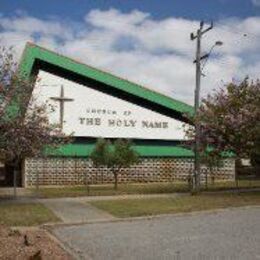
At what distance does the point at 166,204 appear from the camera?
25.3 m

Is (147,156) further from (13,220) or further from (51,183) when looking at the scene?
(13,220)

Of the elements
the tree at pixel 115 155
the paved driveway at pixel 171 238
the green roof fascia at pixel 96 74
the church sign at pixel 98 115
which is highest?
the green roof fascia at pixel 96 74

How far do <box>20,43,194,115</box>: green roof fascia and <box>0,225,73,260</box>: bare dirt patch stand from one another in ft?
84.7

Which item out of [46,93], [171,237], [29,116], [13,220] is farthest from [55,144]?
[46,93]

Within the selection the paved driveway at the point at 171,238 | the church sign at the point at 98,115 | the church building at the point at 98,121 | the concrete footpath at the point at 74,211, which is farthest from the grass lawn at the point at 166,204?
the church sign at the point at 98,115

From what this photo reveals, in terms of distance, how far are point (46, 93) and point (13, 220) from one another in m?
23.1

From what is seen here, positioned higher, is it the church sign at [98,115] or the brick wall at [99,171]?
the church sign at [98,115]

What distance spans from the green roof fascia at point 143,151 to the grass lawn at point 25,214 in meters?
16.6

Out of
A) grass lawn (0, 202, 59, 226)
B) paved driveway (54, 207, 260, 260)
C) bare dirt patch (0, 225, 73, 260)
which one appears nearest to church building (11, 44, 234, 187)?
grass lawn (0, 202, 59, 226)

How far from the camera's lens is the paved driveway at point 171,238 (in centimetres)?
1348

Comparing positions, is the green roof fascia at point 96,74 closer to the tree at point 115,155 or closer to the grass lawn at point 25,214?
the tree at point 115,155

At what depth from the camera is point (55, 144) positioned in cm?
2761

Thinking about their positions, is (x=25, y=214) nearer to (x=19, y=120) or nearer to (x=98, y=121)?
(x=19, y=120)

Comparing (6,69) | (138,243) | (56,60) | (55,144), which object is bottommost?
(138,243)
